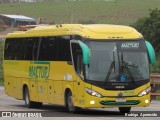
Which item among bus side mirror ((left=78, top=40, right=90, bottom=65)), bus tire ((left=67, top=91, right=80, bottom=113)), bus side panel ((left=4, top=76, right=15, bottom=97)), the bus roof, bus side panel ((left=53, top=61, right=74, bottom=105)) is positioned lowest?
bus side panel ((left=4, top=76, right=15, bottom=97))

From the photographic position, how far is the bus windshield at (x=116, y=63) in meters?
20.8

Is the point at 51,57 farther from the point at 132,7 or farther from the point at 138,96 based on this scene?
the point at 132,7

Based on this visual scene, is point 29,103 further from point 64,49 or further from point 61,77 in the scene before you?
point 64,49

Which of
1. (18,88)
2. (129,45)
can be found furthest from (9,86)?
(129,45)

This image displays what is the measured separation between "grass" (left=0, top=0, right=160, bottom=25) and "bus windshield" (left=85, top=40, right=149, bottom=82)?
73768mm

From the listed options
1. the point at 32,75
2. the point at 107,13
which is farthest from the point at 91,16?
the point at 32,75

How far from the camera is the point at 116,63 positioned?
2084 cm

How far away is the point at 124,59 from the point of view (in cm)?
2097

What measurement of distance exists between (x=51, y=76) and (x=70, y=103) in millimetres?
1995

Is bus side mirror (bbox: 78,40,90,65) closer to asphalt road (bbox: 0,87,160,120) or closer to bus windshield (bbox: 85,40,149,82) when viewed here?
bus windshield (bbox: 85,40,149,82)

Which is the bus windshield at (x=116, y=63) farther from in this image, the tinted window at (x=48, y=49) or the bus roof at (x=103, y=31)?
the tinted window at (x=48, y=49)

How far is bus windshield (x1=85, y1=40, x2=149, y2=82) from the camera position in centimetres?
2078

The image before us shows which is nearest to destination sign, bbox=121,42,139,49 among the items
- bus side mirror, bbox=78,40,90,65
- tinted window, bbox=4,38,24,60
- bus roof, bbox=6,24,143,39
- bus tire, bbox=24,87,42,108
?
bus roof, bbox=6,24,143,39

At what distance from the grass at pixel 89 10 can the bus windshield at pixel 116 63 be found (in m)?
73.8
